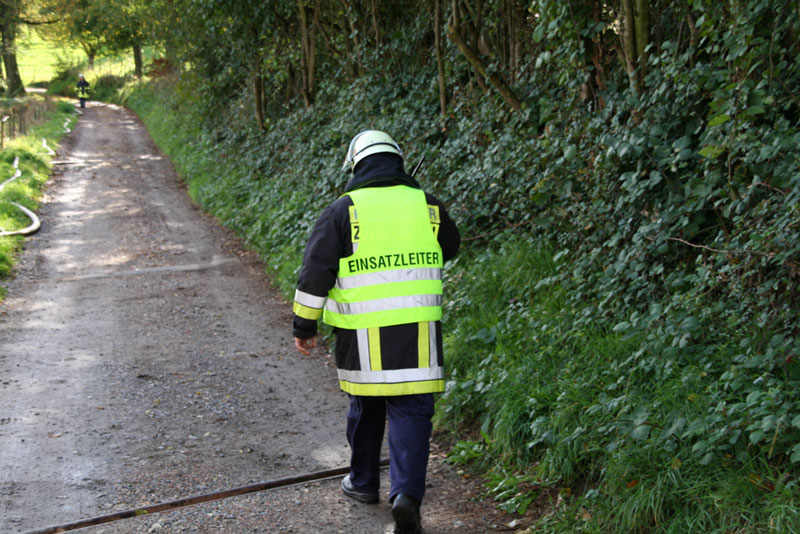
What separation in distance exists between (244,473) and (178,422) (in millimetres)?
1031

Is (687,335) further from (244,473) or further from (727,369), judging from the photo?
(244,473)

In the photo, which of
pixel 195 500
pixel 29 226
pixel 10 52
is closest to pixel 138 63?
pixel 10 52

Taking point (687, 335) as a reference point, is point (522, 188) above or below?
above

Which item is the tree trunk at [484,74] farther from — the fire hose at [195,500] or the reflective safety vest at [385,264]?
the fire hose at [195,500]

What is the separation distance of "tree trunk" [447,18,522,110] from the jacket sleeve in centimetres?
448

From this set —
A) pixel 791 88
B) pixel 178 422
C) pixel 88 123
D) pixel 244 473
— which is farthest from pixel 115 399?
pixel 88 123

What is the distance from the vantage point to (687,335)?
165 inches

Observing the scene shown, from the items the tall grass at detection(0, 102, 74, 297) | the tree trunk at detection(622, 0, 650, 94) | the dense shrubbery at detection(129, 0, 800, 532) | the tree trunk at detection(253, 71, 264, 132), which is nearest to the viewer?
the dense shrubbery at detection(129, 0, 800, 532)

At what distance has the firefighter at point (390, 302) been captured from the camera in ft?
12.7

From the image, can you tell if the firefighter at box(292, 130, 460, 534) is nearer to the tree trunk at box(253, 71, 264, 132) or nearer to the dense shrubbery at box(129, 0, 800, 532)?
the dense shrubbery at box(129, 0, 800, 532)

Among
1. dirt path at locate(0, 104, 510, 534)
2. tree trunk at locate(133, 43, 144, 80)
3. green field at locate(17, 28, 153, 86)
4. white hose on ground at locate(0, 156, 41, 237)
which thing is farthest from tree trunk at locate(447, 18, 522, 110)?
green field at locate(17, 28, 153, 86)

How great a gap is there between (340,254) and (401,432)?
988 millimetres

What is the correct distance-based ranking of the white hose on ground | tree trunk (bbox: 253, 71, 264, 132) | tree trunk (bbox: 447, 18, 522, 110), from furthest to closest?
1. tree trunk (bbox: 253, 71, 264, 132)
2. the white hose on ground
3. tree trunk (bbox: 447, 18, 522, 110)

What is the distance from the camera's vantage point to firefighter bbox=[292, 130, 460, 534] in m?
3.86
